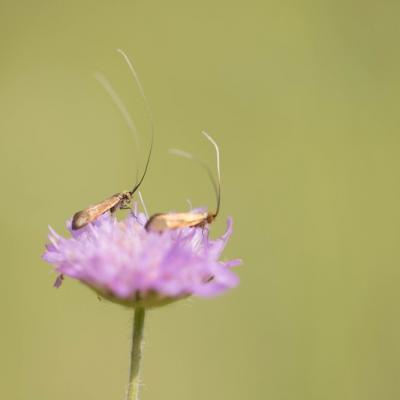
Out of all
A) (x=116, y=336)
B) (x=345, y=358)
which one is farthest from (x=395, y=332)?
(x=116, y=336)

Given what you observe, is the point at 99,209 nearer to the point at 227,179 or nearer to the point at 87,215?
the point at 87,215

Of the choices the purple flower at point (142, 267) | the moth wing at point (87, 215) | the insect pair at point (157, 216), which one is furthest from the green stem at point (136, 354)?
the moth wing at point (87, 215)

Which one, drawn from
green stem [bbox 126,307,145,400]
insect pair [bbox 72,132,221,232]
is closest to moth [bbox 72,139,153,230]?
insect pair [bbox 72,132,221,232]

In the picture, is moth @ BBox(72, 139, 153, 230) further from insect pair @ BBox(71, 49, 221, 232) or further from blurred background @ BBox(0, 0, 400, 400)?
blurred background @ BBox(0, 0, 400, 400)

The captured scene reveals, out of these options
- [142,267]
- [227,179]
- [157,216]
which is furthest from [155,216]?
[227,179]

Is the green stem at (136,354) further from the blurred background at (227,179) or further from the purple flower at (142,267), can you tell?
the blurred background at (227,179)
